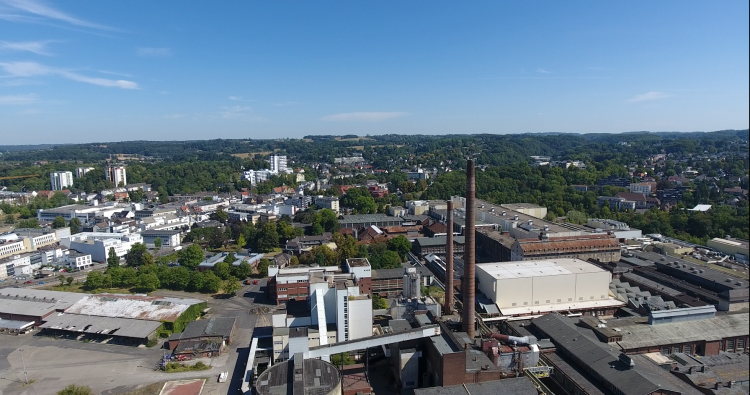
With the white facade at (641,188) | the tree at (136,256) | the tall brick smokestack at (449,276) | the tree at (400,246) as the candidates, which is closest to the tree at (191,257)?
the tree at (136,256)


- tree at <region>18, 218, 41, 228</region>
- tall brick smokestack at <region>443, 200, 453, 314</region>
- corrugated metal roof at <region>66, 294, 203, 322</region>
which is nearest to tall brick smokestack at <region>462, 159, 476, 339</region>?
tall brick smokestack at <region>443, 200, 453, 314</region>

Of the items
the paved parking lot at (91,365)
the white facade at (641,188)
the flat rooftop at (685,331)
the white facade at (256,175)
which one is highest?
the white facade at (256,175)

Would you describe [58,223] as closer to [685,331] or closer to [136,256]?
[136,256]

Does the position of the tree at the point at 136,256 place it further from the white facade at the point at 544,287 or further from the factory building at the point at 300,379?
the white facade at the point at 544,287

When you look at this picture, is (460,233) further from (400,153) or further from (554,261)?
(400,153)

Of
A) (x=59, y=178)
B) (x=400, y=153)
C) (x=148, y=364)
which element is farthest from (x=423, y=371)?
(x=400, y=153)

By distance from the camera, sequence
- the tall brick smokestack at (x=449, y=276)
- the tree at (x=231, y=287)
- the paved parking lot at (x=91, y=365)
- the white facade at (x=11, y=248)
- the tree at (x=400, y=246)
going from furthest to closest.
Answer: the white facade at (x=11, y=248) < the tree at (x=400, y=246) < the tree at (x=231, y=287) < the tall brick smokestack at (x=449, y=276) < the paved parking lot at (x=91, y=365)
